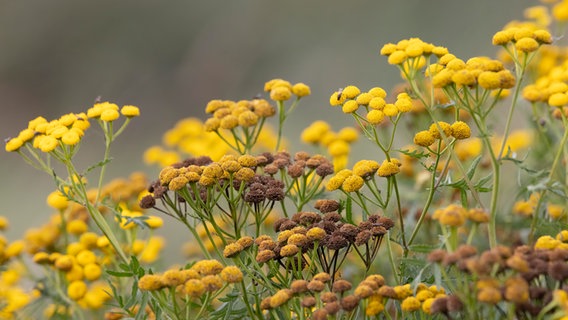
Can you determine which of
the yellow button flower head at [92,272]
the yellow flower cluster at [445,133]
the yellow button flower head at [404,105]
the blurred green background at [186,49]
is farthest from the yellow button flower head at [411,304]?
the blurred green background at [186,49]

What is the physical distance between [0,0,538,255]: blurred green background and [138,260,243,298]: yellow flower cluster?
25.2ft

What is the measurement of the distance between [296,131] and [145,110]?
3003mm

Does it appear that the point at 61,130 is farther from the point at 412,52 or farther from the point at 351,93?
the point at 412,52

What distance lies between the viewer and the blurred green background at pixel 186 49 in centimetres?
1057

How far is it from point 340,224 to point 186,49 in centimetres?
1004

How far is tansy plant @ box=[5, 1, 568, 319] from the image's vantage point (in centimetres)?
212

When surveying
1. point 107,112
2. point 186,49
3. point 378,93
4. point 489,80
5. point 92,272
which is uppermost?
point 186,49

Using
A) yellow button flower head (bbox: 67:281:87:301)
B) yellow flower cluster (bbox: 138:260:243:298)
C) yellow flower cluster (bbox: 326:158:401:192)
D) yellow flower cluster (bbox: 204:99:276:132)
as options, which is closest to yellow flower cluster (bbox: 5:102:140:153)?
yellow flower cluster (bbox: 204:99:276:132)

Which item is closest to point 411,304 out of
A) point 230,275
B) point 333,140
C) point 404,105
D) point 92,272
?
point 230,275

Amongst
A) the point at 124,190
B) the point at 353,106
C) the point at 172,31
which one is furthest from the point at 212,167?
the point at 172,31

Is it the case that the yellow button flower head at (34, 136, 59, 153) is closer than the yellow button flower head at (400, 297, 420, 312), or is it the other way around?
the yellow button flower head at (400, 297, 420, 312)

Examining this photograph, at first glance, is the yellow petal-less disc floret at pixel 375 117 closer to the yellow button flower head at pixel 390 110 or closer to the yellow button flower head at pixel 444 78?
the yellow button flower head at pixel 390 110

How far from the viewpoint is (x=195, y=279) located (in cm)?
222

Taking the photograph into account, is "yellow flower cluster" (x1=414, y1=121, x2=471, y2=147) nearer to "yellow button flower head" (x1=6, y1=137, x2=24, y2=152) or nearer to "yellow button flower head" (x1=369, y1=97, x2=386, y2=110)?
"yellow button flower head" (x1=369, y1=97, x2=386, y2=110)
